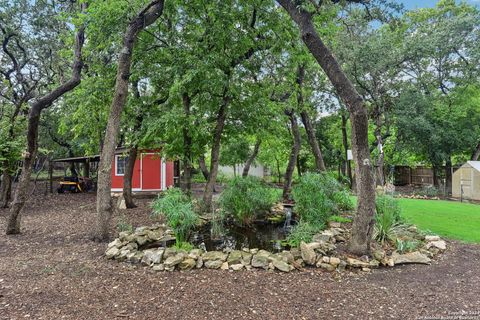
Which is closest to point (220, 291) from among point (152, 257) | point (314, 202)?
point (152, 257)

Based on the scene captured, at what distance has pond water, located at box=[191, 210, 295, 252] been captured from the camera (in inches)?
204

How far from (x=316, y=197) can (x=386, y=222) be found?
133cm

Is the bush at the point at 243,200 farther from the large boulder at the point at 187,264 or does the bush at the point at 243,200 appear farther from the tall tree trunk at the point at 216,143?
the large boulder at the point at 187,264

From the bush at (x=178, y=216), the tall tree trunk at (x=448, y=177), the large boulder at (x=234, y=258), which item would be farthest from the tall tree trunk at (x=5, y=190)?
the tall tree trunk at (x=448, y=177)

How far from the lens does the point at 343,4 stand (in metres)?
4.61

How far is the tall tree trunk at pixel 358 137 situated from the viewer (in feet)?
13.5

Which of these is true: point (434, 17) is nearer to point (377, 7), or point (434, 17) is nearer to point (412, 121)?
point (412, 121)

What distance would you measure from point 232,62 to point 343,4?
299cm

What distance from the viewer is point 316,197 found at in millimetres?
5832

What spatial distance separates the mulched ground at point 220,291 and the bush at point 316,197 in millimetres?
1849

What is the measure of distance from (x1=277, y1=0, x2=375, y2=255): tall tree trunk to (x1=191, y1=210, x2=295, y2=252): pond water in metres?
1.36

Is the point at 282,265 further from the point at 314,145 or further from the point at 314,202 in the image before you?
the point at 314,145

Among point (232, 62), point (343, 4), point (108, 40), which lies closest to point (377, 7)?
point (343, 4)

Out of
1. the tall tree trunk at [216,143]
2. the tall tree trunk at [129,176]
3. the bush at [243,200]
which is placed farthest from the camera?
the tall tree trunk at [129,176]
